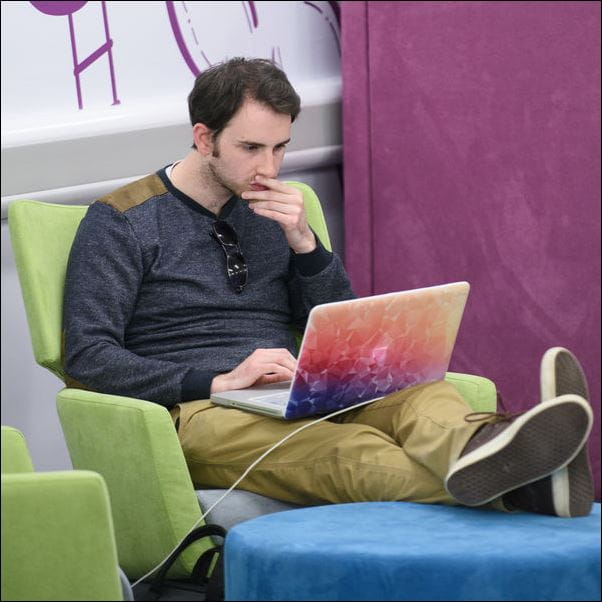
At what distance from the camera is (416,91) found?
3.65m

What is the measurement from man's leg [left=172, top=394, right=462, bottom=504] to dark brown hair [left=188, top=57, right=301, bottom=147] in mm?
601

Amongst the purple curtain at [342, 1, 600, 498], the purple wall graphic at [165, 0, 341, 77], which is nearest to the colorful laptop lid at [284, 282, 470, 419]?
the purple curtain at [342, 1, 600, 498]

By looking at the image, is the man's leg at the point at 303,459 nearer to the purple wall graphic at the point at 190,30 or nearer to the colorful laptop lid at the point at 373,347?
the colorful laptop lid at the point at 373,347

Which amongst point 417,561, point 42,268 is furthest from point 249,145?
point 417,561

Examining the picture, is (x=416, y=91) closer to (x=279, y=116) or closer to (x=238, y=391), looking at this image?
(x=279, y=116)

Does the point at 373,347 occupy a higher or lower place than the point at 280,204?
lower

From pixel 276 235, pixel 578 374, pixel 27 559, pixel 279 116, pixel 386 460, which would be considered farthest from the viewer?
pixel 276 235

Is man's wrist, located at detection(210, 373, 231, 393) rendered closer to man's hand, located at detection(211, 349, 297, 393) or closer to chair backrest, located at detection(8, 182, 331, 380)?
man's hand, located at detection(211, 349, 297, 393)

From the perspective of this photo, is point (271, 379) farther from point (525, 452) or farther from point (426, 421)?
point (525, 452)

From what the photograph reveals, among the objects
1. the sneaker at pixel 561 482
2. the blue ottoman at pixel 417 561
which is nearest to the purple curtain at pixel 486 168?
the sneaker at pixel 561 482

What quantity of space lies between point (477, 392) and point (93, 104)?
1276 mm

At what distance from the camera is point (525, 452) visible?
1.98 m

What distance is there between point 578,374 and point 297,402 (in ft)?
1.73

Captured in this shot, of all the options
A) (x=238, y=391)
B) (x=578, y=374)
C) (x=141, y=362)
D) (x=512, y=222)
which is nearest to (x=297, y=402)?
(x=238, y=391)
